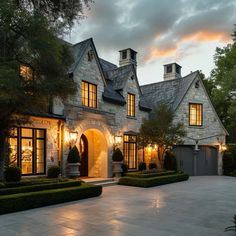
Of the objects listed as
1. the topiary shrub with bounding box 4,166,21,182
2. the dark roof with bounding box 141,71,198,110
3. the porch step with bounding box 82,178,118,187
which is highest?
the dark roof with bounding box 141,71,198,110

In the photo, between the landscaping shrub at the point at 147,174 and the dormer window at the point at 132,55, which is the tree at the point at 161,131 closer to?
the landscaping shrub at the point at 147,174

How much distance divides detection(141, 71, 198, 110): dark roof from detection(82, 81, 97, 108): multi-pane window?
7.47 metres

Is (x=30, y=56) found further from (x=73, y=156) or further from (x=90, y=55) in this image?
(x=90, y=55)

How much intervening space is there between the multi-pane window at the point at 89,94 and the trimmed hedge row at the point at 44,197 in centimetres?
575

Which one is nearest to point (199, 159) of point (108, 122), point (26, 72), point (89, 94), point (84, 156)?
point (108, 122)

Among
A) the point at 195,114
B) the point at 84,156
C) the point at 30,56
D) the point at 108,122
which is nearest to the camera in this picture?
the point at 30,56

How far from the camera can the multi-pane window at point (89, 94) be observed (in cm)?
1536

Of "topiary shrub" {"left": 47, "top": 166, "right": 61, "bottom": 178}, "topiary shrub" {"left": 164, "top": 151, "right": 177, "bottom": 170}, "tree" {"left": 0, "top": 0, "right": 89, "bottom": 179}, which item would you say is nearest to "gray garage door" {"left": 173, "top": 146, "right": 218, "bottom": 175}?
"topiary shrub" {"left": 164, "top": 151, "right": 177, "bottom": 170}

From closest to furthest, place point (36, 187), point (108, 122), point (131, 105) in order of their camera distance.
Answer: point (36, 187) → point (108, 122) → point (131, 105)

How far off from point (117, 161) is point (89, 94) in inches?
167

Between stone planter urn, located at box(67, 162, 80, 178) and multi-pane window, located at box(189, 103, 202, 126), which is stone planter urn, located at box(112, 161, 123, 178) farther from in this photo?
multi-pane window, located at box(189, 103, 202, 126)

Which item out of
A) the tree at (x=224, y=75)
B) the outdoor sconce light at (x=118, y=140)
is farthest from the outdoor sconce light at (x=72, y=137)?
the tree at (x=224, y=75)

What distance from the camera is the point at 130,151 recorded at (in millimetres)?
18453

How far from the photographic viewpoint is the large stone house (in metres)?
13.0
